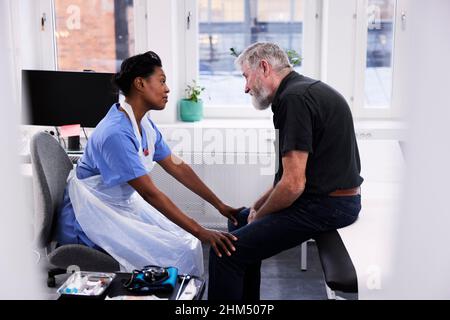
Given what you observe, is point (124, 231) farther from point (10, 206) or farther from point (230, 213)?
point (10, 206)

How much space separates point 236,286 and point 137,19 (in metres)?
1.99

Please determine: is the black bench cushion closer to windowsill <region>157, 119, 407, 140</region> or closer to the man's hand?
the man's hand

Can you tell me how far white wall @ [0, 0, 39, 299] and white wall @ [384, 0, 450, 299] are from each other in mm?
381

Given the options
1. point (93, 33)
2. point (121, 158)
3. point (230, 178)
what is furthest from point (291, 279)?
point (93, 33)

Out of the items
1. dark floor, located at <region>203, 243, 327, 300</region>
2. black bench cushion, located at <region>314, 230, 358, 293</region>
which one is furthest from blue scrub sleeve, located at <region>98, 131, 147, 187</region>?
dark floor, located at <region>203, 243, 327, 300</region>

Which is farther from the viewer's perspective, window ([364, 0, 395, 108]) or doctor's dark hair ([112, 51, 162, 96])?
window ([364, 0, 395, 108])

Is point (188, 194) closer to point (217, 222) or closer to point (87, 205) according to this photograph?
point (217, 222)

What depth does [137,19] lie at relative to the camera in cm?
309

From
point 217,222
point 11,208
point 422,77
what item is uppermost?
point 422,77

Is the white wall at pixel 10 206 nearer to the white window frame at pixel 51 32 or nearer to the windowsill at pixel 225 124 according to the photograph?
the windowsill at pixel 225 124

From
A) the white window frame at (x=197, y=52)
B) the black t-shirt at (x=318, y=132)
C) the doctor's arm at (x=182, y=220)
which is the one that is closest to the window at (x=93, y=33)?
the white window frame at (x=197, y=52)

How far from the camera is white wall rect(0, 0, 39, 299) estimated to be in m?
0.48

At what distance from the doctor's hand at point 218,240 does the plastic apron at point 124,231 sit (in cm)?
20
